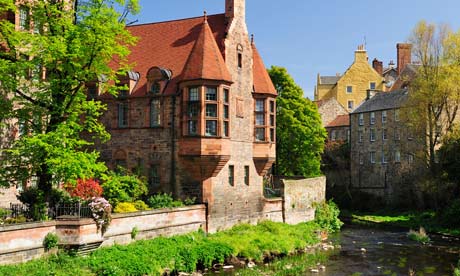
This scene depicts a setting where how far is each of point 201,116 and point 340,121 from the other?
140ft

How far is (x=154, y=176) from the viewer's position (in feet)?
103

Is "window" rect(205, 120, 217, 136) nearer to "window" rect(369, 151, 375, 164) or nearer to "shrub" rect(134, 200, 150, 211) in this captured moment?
"shrub" rect(134, 200, 150, 211)

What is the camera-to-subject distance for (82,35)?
2106 cm

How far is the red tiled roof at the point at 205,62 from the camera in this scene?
95.8ft

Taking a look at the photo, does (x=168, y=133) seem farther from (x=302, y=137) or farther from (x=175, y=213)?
(x=302, y=137)

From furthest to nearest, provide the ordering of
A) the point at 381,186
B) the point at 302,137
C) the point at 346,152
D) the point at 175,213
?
the point at 346,152, the point at 381,186, the point at 302,137, the point at 175,213

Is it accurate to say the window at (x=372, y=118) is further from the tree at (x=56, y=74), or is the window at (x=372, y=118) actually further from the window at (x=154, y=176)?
the tree at (x=56, y=74)

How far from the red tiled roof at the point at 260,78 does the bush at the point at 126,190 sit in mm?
10176

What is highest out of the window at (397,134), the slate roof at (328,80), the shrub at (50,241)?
the slate roof at (328,80)

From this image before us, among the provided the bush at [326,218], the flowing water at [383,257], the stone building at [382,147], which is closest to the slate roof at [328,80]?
the stone building at [382,147]

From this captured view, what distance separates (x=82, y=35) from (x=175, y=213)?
1035 cm

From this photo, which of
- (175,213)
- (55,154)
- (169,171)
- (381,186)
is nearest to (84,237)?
(55,154)

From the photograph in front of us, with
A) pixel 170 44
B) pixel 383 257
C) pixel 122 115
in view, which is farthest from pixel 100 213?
pixel 383 257

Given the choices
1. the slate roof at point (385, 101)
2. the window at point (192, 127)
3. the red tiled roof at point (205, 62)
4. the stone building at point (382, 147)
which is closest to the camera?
the red tiled roof at point (205, 62)
